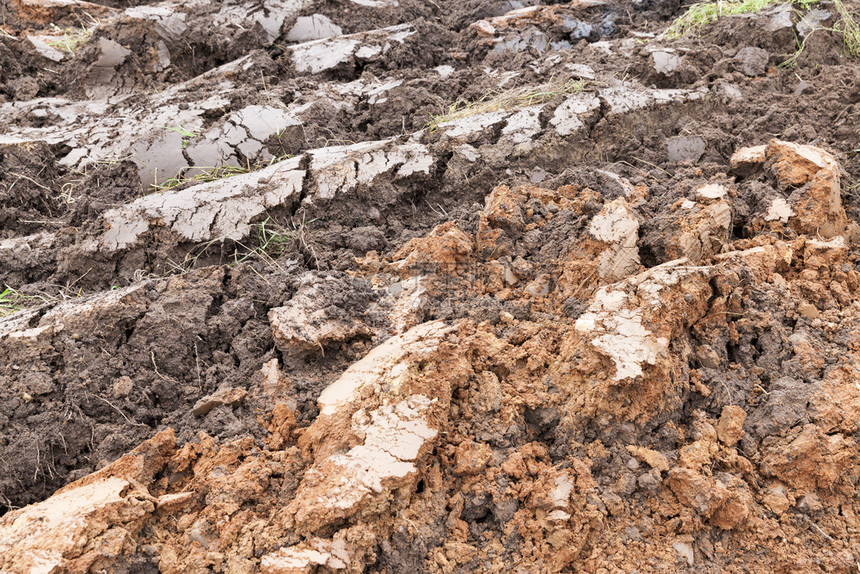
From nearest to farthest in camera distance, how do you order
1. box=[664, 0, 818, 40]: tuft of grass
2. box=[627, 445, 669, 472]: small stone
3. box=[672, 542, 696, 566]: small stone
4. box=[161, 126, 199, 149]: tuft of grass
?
box=[672, 542, 696, 566]: small stone < box=[627, 445, 669, 472]: small stone < box=[161, 126, 199, 149]: tuft of grass < box=[664, 0, 818, 40]: tuft of grass

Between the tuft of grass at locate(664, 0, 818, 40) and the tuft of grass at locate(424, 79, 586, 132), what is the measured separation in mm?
1124

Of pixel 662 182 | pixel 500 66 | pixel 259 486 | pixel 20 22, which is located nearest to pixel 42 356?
pixel 259 486

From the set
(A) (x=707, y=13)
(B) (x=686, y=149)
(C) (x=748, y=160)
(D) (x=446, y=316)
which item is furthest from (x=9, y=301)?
(A) (x=707, y=13)

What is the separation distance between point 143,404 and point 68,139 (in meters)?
2.36

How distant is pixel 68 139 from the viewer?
3826 mm

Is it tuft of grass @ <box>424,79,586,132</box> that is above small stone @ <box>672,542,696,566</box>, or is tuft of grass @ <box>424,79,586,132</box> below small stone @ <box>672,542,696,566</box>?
above

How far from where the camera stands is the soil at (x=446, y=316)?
6.43 ft

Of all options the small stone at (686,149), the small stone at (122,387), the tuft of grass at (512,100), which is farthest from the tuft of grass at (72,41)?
the small stone at (686,149)

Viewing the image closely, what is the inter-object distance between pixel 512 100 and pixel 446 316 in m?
1.82

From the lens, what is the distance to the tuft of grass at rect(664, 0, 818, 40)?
14.0ft

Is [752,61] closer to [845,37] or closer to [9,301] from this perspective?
[845,37]

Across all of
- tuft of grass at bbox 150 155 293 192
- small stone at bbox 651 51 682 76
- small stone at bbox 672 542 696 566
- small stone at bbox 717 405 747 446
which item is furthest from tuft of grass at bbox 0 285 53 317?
small stone at bbox 651 51 682 76

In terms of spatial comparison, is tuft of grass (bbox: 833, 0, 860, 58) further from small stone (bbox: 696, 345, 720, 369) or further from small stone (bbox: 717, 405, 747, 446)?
small stone (bbox: 717, 405, 747, 446)

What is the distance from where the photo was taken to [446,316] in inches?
101
